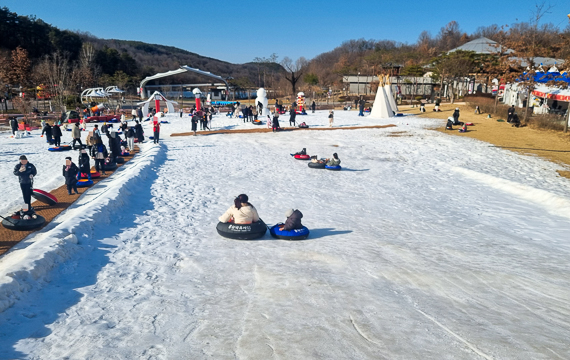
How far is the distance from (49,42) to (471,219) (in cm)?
6919

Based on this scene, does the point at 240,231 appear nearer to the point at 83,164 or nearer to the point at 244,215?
the point at 244,215

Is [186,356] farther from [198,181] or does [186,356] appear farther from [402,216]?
[198,181]

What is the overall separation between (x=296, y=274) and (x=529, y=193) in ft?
35.4

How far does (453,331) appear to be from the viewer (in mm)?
5430

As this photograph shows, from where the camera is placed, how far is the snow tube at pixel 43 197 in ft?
32.4

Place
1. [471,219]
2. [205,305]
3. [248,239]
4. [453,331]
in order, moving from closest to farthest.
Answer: [453,331] < [205,305] < [248,239] < [471,219]

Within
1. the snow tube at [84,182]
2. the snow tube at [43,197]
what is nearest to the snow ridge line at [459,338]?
the snow tube at [43,197]

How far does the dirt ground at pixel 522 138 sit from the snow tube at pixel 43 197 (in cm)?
1860

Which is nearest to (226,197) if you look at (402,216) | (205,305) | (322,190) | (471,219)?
(322,190)

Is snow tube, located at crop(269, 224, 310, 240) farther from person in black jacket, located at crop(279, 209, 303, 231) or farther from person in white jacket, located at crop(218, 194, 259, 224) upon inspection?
person in white jacket, located at crop(218, 194, 259, 224)

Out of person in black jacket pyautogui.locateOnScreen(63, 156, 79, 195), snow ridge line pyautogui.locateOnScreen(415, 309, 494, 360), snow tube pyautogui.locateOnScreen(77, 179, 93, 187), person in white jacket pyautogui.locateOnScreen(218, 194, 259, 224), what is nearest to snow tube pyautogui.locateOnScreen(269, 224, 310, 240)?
person in white jacket pyautogui.locateOnScreen(218, 194, 259, 224)

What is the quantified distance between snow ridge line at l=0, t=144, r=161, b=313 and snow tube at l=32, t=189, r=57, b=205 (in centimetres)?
48

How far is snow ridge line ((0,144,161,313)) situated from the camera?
5676mm

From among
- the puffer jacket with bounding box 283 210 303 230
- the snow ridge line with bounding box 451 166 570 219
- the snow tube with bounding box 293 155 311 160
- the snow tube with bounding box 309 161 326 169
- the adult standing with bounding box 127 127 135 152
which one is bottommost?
the snow ridge line with bounding box 451 166 570 219
